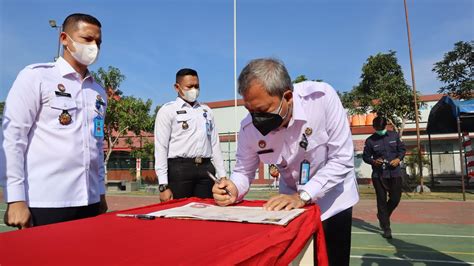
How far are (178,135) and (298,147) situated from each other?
1880mm

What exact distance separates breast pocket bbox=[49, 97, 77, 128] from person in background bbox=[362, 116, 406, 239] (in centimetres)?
501

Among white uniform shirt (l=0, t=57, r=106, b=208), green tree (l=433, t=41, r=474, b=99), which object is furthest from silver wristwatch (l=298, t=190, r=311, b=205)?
green tree (l=433, t=41, r=474, b=99)

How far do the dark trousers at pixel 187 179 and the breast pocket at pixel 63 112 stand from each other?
4.95 feet

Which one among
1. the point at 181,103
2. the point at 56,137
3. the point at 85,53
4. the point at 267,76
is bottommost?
the point at 56,137

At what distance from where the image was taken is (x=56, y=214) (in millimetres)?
2168

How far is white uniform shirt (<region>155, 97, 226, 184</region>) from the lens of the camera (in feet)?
12.2

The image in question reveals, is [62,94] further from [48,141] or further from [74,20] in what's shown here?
[74,20]

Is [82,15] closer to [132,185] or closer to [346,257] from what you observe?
[346,257]

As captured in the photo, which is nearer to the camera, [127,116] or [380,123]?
[380,123]

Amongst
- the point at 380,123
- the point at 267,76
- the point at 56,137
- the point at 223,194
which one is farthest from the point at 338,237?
the point at 380,123

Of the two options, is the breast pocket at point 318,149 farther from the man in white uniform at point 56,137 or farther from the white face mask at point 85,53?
the white face mask at point 85,53

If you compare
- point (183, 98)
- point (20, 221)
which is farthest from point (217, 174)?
point (20, 221)

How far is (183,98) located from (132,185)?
57.3 ft

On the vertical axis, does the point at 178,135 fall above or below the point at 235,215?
above
